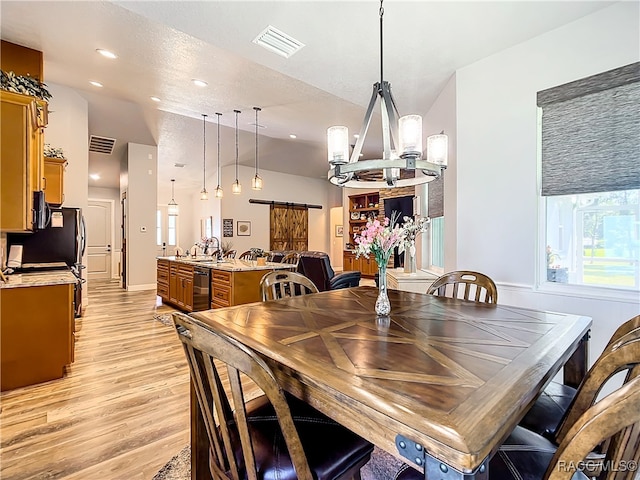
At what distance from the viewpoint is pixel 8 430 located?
2.02m

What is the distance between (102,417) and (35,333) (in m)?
1.10

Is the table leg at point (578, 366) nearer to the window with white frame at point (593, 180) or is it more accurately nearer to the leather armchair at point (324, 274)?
the window with white frame at point (593, 180)

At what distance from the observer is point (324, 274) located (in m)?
4.89

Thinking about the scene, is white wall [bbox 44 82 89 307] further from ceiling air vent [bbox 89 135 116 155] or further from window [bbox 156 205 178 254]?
window [bbox 156 205 178 254]

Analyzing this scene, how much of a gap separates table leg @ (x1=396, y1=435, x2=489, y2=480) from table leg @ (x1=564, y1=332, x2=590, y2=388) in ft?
4.20

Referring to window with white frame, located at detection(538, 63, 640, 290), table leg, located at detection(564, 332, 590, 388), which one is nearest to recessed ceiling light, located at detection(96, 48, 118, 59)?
window with white frame, located at detection(538, 63, 640, 290)

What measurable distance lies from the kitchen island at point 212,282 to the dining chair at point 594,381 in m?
3.23

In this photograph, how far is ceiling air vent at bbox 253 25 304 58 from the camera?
8.16ft

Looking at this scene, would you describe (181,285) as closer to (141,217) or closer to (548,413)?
(141,217)

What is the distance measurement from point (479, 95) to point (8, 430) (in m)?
4.40

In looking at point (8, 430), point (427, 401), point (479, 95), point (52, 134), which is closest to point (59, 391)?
point (8, 430)

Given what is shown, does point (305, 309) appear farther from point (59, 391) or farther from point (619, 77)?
point (619, 77)

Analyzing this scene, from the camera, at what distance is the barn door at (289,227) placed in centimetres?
1000

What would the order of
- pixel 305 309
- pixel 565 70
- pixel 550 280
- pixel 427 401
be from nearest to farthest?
pixel 427 401
pixel 305 309
pixel 565 70
pixel 550 280
